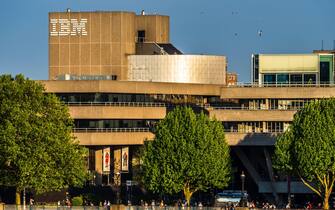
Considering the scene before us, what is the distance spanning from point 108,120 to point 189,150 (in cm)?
2659

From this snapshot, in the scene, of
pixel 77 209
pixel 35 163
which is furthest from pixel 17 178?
pixel 77 209

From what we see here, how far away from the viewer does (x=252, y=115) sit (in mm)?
196750

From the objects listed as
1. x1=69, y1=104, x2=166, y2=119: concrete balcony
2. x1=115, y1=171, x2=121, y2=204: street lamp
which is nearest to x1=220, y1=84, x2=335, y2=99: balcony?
x1=69, y1=104, x2=166, y2=119: concrete balcony

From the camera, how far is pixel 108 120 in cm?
19625

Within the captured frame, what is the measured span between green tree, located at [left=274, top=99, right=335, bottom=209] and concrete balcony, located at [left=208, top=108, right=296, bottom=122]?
22532 mm

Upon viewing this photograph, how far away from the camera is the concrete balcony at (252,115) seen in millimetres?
196375

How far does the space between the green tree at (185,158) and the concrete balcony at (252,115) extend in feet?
67.3

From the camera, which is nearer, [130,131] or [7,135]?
[7,135]

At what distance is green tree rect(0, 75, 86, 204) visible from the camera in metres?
165

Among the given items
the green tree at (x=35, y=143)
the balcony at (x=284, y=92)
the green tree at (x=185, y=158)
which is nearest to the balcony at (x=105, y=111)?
the balcony at (x=284, y=92)

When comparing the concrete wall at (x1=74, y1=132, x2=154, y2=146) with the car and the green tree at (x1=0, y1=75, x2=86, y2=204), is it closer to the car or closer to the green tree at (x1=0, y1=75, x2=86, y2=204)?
the green tree at (x1=0, y1=75, x2=86, y2=204)

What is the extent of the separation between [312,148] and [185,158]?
16434 millimetres

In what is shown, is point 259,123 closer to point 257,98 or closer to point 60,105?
point 257,98

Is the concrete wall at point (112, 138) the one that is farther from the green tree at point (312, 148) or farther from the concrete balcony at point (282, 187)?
the green tree at point (312, 148)
